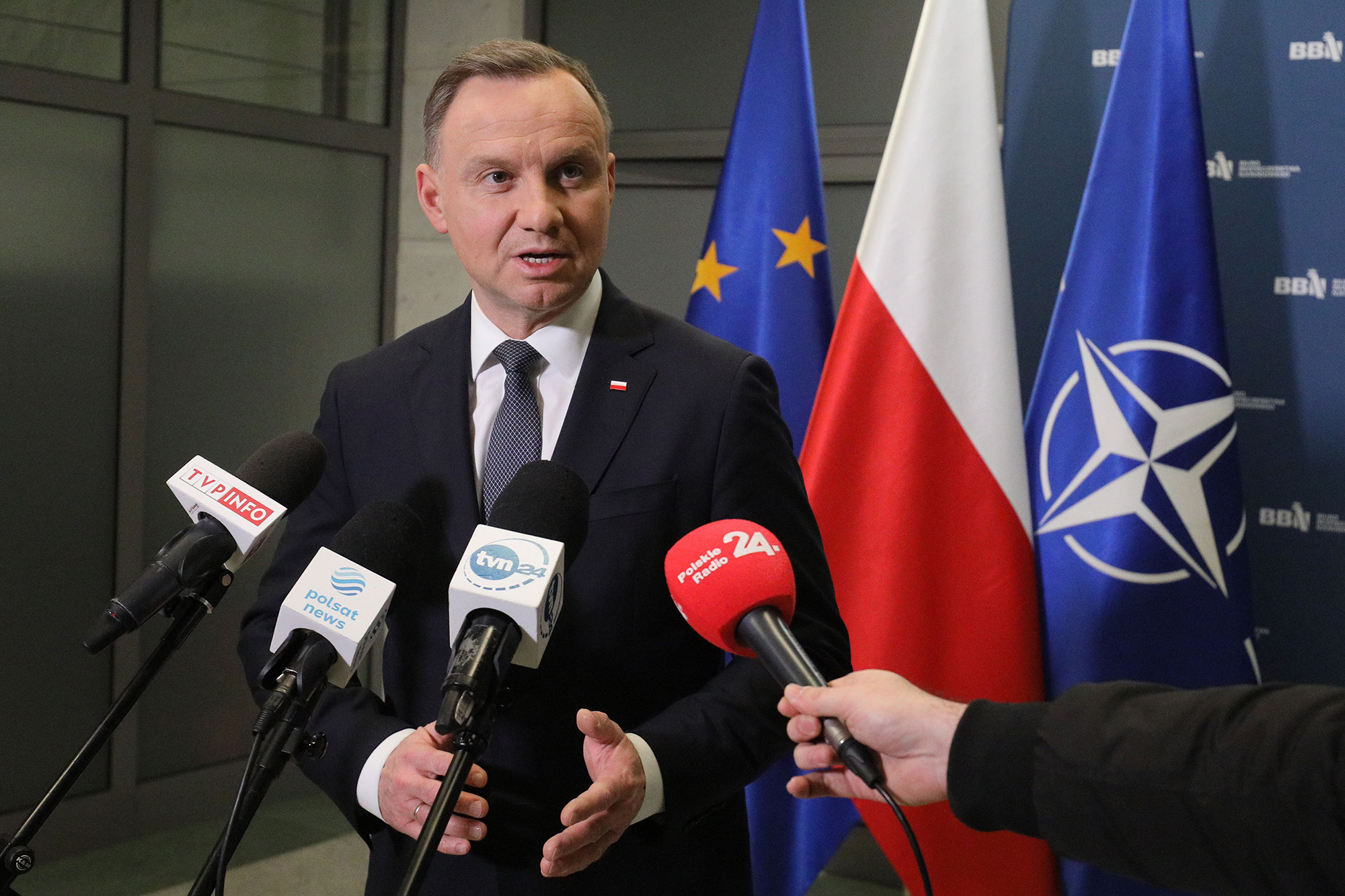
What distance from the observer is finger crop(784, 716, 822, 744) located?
92 cm

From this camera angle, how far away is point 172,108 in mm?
3475

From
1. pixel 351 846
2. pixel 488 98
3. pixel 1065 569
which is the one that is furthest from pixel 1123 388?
pixel 351 846

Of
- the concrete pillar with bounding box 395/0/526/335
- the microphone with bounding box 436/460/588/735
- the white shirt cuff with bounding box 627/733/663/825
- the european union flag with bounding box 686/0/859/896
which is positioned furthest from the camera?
the concrete pillar with bounding box 395/0/526/335

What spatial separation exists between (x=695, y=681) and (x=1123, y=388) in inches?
44.8

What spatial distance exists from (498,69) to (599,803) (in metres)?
0.89

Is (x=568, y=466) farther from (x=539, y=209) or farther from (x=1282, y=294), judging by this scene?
(x=1282, y=294)

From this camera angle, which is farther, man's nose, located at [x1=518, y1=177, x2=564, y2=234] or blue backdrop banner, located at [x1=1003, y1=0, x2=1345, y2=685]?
blue backdrop banner, located at [x1=1003, y1=0, x2=1345, y2=685]

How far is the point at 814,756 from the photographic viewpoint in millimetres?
968

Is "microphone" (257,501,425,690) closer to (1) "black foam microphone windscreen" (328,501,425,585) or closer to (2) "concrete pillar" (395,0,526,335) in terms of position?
(1) "black foam microphone windscreen" (328,501,425,585)

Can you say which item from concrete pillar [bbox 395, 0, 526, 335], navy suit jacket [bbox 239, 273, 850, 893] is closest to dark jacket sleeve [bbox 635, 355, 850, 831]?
navy suit jacket [bbox 239, 273, 850, 893]

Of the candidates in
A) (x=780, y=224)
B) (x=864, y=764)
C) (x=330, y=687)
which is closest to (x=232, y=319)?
(x=780, y=224)

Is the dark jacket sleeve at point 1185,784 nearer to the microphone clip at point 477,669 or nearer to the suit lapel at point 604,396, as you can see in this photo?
the microphone clip at point 477,669

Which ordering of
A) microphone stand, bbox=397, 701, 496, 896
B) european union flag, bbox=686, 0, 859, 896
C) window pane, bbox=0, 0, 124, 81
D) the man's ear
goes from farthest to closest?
window pane, bbox=0, 0, 124, 81
european union flag, bbox=686, 0, 859, 896
the man's ear
microphone stand, bbox=397, 701, 496, 896

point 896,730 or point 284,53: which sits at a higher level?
point 284,53
